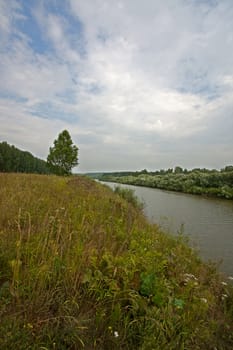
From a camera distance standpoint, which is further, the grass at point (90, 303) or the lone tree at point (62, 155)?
the lone tree at point (62, 155)

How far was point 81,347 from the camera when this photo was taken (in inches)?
60.7

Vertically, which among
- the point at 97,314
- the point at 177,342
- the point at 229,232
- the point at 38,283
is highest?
the point at 38,283

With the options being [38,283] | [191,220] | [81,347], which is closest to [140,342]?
[81,347]

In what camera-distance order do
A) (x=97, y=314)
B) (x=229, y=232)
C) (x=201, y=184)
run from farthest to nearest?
(x=201, y=184) < (x=229, y=232) < (x=97, y=314)

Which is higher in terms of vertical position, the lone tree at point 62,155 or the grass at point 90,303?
the lone tree at point 62,155

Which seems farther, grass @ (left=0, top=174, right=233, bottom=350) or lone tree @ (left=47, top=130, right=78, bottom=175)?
lone tree @ (left=47, top=130, right=78, bottom=175)

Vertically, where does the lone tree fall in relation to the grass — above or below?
above

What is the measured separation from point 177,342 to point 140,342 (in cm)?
34

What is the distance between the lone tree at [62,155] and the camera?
24391mm

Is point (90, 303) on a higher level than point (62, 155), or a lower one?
lower

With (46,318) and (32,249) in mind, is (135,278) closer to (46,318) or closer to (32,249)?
(46,318)

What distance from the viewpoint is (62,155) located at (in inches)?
964

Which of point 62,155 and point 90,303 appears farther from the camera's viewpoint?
point 62,155

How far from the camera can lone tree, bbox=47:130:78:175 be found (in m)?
24.4
